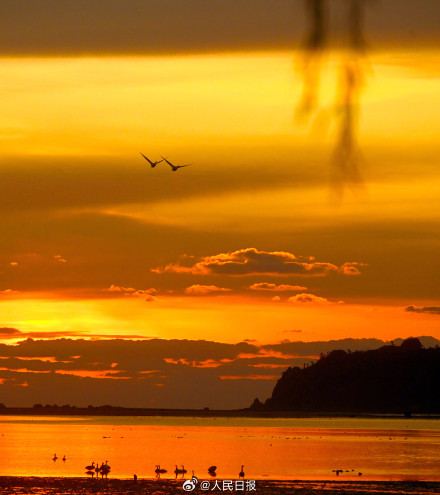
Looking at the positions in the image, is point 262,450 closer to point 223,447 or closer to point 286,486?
point 223,447

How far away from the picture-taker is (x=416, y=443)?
610 ft

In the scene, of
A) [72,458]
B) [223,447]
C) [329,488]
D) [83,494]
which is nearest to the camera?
[83,494]

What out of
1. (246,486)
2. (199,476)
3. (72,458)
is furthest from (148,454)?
(246,486)

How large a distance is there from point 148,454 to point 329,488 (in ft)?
224

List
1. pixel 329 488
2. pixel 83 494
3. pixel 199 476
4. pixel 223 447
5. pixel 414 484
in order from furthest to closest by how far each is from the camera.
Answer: pixel 223 447, pixel 199 476, pixel 414 484, pixel 329 488, pixel 83 494

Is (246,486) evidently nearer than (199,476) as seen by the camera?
Yes

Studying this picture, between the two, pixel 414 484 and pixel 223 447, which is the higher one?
pixel 223 447

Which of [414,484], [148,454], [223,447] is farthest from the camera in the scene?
[223,447]

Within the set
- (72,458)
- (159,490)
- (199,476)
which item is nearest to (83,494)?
(159,490)

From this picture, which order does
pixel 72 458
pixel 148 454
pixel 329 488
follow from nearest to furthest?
1. pixel 329 488
2. pixel 72 458
3. pixel 148 454

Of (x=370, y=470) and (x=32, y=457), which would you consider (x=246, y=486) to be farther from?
(x=32, y=457)

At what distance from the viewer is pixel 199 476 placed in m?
106

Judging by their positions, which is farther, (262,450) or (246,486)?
(262,450)

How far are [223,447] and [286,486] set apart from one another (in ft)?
287
